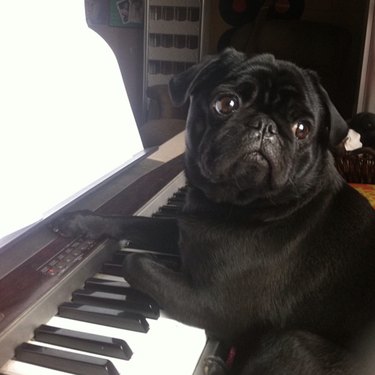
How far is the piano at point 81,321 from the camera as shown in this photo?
2.03ft

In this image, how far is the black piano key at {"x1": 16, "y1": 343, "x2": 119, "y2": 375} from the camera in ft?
1.98

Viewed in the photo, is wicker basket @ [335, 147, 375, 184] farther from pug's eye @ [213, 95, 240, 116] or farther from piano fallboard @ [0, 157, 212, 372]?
piano fallboard @ [0, 157, 212, 372]

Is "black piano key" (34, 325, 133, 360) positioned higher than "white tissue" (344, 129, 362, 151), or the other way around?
"black piano key" (34, 325, 133, 360)

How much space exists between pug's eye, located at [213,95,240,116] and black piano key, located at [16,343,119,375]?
47 centimetres

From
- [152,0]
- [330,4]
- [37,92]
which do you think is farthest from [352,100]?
[37,92]

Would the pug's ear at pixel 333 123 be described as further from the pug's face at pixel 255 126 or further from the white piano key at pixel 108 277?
the white piano key at pixel 108 277

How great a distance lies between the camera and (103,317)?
27.7 inches

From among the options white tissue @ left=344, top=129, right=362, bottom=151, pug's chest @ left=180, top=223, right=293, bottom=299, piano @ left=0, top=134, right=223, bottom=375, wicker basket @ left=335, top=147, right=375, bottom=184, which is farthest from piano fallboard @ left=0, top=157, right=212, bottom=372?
white tissue @ left=344, top=129, right=362, bottom=151

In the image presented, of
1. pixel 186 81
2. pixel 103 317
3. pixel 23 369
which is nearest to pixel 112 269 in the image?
pixel 103 317

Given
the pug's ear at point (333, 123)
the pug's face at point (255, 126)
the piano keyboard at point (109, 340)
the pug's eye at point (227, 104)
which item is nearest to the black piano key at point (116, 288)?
the piano keyboard at point (109, 340)

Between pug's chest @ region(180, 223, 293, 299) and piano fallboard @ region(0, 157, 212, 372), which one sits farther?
pug's chest @ region(180, 223, 293, 299)

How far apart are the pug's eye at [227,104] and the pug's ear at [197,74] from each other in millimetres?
51

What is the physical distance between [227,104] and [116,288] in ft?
1.21

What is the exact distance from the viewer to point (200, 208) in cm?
91
